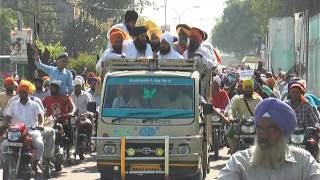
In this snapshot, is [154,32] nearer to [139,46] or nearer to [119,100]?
[139,46]

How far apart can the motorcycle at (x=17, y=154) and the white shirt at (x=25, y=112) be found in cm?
51

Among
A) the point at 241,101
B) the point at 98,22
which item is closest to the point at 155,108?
the point at 241,101

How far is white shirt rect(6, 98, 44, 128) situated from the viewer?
12023 mm

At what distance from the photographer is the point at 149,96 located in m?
11.5

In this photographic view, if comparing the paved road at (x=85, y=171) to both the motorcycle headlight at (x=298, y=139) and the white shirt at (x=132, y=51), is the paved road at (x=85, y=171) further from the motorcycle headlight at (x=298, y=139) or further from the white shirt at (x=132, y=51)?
the motorcycle headlight at (x=298, y=139)

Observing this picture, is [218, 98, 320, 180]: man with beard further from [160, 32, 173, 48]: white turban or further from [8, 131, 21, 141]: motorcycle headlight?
[160, 32, 173, 48]: white turban

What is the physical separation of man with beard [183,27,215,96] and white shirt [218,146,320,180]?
8.38 m

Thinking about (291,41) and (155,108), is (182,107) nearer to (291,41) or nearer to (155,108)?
(155,108)

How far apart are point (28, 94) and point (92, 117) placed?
14.5 feet

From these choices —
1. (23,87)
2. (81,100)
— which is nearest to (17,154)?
(23,87)

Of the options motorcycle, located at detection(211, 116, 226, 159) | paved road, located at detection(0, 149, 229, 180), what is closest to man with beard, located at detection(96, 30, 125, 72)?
paved road, located at detection(0, 149, 229, 180)

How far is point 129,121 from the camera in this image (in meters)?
11.3

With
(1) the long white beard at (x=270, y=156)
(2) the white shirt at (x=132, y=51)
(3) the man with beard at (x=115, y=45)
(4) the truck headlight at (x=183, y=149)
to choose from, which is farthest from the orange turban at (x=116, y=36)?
(1) the long white beard at (x=270, y=156)

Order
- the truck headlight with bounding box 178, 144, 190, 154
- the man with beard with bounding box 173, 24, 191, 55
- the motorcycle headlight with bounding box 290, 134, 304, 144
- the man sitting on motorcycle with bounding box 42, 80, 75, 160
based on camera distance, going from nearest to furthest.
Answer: the motorcycle headlight with bounding box 290, 134, 304, 144 → the truck headlight with bounding box 178, 144, 190, 154 → the man with beard with bounding box 173, 24, 191, 55 → the man sitting on motorcycle with bounding box 42, 80, 75, 160
